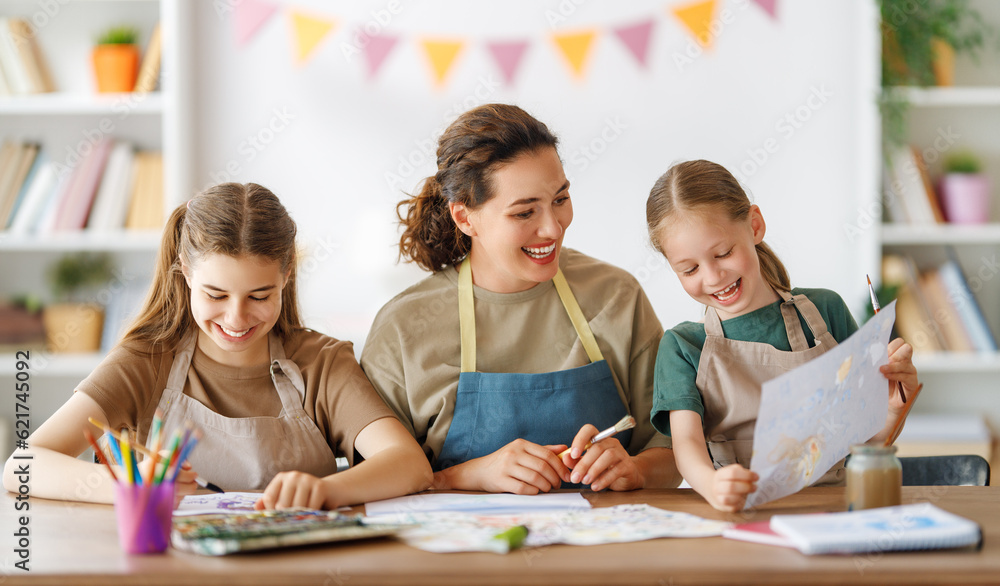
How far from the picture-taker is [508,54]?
9.36 feet

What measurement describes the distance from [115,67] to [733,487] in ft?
7.77

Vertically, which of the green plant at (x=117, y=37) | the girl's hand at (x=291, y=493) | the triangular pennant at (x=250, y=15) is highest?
the triangular pennant at (x=250, y=15)

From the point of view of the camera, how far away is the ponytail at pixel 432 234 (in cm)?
167

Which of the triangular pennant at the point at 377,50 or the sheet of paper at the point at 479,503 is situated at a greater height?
the triangular pennant at the point at 377,50

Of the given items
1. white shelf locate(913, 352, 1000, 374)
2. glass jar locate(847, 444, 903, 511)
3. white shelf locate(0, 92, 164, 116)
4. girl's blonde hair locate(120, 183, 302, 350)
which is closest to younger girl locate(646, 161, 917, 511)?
glass jar locate(847, 444, 903, 511)

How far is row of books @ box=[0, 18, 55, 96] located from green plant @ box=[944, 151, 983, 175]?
2914 millimetres

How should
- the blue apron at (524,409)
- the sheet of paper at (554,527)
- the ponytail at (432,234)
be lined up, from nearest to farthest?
the sheet of paper at (554,527) < the blue apron at (524,409) < the ponytail at (432,234)

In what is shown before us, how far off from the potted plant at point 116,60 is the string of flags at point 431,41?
35cm

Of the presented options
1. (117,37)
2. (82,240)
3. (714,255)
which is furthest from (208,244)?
(117,37)

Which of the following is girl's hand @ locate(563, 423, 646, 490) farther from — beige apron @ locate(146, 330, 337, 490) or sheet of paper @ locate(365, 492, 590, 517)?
beige apron @ locate(146, 330, 337, 490)

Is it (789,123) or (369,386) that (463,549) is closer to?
(369,386)

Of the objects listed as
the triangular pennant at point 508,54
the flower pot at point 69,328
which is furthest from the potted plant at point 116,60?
the triangular pennant at point 508,54

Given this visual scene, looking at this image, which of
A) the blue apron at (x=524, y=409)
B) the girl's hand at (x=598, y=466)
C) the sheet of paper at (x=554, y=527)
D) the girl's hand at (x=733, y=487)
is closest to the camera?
the sheet of paper at (x=554, y=527)

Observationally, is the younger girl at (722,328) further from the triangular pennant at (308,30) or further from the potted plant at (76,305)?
the potted plant at (76,305)
